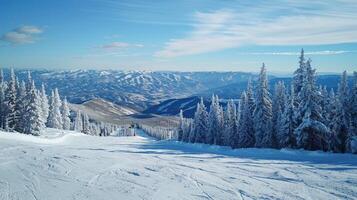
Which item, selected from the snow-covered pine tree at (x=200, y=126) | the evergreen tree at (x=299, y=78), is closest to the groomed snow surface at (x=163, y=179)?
the evergreen tree at (x=299, y=78)

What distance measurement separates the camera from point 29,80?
213 feet

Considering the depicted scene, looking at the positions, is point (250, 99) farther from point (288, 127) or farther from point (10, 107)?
point (10, 107)

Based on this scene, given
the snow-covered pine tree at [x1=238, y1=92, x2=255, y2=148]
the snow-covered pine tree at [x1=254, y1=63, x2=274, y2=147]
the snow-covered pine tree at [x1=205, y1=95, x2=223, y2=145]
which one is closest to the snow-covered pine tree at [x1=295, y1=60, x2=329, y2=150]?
the snow-covered pine tree at [x1=254, y1=63, x2=274, y2=147]

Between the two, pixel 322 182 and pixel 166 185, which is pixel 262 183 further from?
pixel 166 185

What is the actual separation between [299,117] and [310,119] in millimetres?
2371

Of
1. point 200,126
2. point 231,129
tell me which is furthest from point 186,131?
point 231,129

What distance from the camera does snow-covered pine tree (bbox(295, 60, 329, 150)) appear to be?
36.4m

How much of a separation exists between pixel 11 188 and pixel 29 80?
55.0 m

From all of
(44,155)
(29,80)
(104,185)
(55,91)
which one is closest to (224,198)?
(104,185)

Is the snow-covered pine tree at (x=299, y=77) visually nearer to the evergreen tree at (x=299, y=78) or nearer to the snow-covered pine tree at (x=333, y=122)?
the evergreen tree at (x=299, y=78)

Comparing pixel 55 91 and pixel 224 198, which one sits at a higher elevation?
pixel 55 91

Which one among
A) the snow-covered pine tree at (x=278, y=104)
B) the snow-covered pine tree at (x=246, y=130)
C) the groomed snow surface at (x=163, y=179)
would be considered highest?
the snow-covered pine tree at (x=278, y=104)

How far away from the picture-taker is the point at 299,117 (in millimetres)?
39125

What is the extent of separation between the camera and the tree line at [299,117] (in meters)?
36.9
